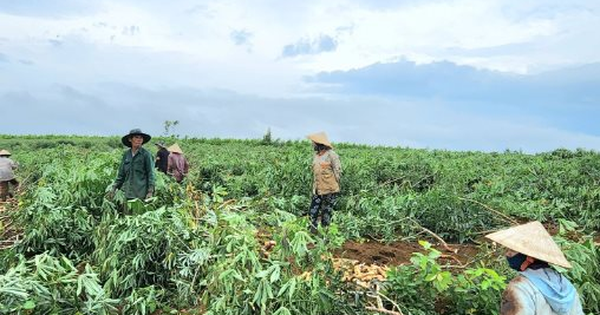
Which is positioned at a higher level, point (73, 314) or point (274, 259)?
point (274, 259)

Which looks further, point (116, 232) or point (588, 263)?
point (116, 232)

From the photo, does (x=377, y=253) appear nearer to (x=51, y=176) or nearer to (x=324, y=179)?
(x=324, y=179)

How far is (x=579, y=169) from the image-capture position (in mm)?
12102

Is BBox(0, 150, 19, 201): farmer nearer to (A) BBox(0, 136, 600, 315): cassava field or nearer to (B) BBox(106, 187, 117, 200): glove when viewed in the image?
(A) BBox(0, 136, 600, 315): cassava field

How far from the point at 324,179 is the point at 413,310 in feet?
12.3

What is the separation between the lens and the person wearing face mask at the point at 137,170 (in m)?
6.76

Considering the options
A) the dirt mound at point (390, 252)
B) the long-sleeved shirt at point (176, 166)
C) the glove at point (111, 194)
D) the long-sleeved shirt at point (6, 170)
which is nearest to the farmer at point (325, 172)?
the dirt mound at point (390, 252)

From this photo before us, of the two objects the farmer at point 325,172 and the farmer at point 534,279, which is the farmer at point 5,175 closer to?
the farmer at point 325,172

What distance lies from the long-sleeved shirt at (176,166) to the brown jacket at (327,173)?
2671 millimetres

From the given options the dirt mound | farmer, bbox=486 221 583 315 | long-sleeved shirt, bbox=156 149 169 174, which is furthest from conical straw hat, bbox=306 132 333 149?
farmer, bbox=486 221 583 315

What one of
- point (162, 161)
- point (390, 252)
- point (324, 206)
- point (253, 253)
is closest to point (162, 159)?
point (162, 161)

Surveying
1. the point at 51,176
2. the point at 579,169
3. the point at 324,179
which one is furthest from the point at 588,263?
the point at 579,169

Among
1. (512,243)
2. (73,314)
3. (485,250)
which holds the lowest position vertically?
(73,314)

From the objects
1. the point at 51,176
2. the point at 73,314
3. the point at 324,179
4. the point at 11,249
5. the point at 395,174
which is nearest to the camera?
the point at 73,314
